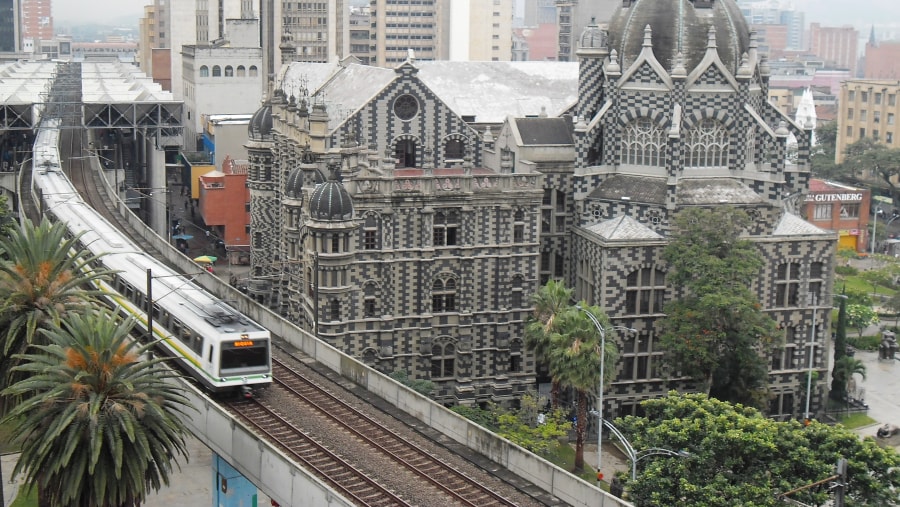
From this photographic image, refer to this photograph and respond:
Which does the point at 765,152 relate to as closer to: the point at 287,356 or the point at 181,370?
the point at 287,356

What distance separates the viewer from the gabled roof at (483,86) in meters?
105

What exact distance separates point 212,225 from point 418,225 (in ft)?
177

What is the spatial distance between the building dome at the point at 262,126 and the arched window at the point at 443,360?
102ft

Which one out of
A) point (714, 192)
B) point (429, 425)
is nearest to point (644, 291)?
point (714, 192)

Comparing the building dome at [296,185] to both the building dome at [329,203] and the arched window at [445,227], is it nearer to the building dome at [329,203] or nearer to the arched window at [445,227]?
the building dome at [329,203]

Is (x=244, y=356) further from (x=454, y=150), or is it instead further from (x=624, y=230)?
(x=454, y=150)

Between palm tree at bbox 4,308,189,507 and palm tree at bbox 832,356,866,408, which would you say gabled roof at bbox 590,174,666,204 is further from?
palm tree at bbox 4,308,189,507

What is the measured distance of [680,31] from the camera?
94750 millimetres

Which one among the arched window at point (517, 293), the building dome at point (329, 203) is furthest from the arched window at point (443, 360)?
the building dome at point (329, 203)

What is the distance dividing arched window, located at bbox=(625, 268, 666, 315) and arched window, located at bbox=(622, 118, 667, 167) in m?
9.14

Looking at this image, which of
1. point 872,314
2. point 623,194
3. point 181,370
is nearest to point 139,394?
point 181,370

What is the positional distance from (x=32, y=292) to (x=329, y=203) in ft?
93.6

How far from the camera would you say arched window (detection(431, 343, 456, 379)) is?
9062cm

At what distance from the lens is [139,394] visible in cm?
4941
